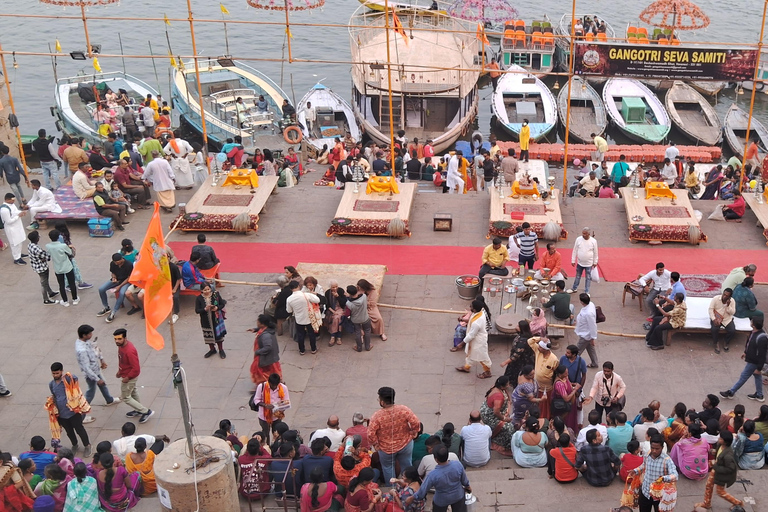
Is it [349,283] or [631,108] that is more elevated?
[349,283]

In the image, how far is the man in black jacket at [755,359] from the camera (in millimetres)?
12297

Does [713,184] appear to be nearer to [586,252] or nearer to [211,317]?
[586,252]

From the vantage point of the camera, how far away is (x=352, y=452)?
33.3 ft

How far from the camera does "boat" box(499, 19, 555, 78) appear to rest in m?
40.0

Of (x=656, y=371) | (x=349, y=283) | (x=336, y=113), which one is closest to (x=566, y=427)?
(x=656, y=371)

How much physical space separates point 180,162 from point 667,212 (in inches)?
448

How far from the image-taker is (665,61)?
20.5 m

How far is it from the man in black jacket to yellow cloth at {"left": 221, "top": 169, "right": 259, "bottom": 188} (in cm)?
1136

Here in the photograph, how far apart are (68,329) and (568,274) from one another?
31.4 ft

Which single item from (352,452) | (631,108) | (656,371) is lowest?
(631,108)

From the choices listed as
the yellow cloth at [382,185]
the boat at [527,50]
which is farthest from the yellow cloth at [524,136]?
the boat at [527,50]

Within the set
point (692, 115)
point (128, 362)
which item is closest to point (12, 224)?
point (128, 362)

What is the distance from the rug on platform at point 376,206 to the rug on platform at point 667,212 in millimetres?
5555

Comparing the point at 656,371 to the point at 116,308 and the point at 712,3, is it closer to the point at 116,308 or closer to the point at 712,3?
the point at 116,308
